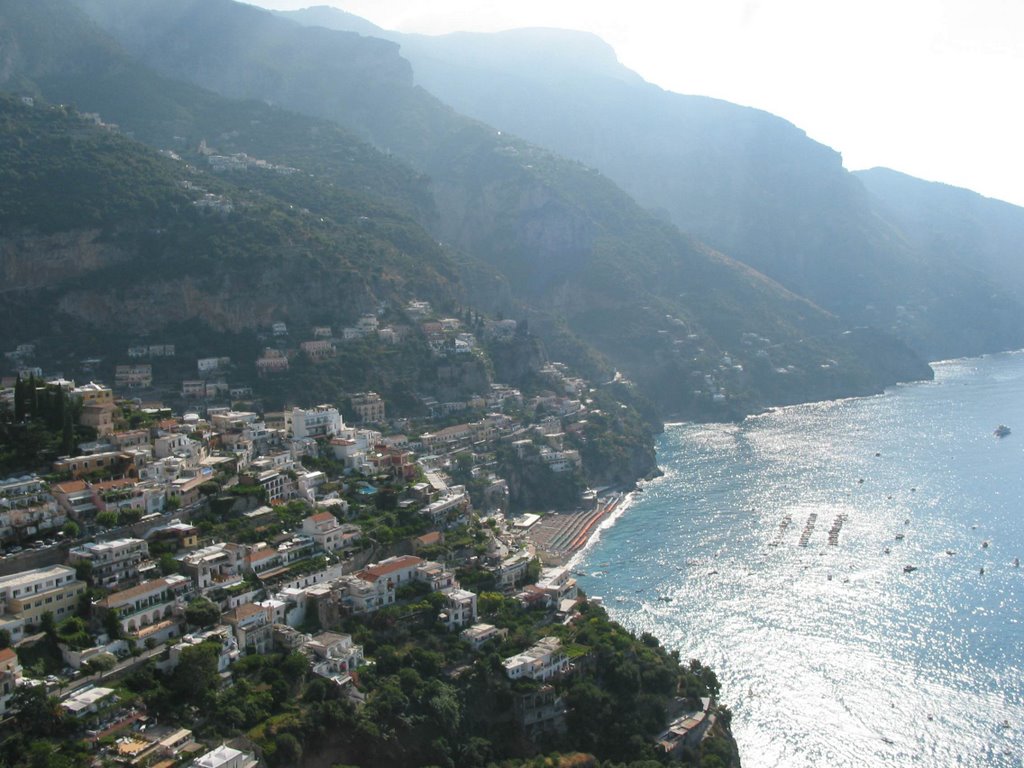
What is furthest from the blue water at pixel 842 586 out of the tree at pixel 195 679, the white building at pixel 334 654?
the tree at pixel 195 679

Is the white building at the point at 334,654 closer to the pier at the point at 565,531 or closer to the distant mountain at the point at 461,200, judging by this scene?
the pier at the point at 565,531

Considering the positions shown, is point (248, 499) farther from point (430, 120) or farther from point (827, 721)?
point (430, 120)

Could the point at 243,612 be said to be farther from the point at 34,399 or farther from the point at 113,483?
the point at 34,399

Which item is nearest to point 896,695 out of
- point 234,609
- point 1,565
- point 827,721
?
point 827,721

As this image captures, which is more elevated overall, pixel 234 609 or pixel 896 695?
pixel 234 609

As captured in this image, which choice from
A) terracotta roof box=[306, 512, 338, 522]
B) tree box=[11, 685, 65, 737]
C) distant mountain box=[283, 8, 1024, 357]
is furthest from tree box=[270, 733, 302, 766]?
distant mountain box=[283, 8, 1024, 357]

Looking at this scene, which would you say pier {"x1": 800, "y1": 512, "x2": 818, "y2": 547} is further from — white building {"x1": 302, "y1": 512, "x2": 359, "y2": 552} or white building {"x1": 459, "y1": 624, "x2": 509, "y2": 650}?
white building {"x1": 302, "y1": 512, "x2": 359, "y2": 552}
